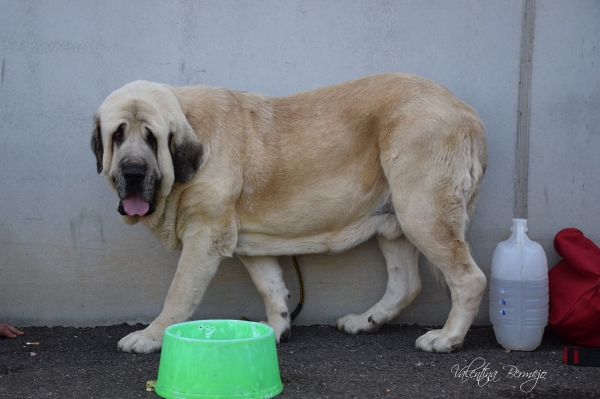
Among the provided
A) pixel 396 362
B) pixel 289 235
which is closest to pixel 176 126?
pixel 289 235

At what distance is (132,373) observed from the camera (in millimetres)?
3516

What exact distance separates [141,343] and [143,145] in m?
1.08

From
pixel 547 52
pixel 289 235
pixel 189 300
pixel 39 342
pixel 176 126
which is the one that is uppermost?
pixel 547 52

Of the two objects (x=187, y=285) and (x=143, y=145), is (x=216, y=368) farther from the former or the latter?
(x=143, y=145)

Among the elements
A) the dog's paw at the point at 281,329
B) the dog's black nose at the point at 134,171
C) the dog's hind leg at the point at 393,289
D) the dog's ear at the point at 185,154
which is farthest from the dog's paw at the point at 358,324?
the dog's black nose at the point at 134,171

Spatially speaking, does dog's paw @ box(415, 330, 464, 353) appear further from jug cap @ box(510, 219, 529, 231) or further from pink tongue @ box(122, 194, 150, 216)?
pink tongue @ box(122, 194, 150, 216)

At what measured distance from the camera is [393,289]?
4.42 m

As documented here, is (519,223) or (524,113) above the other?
(524,113)

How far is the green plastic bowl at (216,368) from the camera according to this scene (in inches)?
116

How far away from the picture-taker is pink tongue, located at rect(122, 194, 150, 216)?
3.87m

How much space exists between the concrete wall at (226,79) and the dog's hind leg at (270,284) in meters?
0.55

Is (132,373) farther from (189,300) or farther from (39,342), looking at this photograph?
(39,342)

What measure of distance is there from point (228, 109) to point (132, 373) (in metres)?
1.59
